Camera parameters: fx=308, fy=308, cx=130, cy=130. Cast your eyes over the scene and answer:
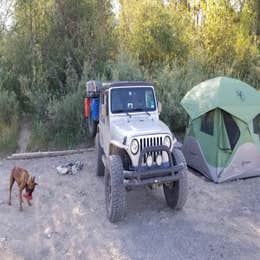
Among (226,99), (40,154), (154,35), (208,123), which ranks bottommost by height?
(40,154)

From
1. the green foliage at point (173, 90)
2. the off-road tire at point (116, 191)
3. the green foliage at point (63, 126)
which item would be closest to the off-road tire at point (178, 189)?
the off-road tire at point (116, 191)

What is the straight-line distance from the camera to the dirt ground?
3.51 meters

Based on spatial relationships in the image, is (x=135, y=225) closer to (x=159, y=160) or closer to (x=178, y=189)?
(x=178, y=189)

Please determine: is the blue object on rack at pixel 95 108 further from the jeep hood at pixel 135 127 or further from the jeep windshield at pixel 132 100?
the jeep hood at pixel 135 127

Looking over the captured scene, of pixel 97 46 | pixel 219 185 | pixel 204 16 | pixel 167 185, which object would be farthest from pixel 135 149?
pixel 204 16

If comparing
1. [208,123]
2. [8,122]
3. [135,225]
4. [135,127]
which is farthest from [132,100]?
[8,122]

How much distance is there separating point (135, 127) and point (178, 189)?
1.05m

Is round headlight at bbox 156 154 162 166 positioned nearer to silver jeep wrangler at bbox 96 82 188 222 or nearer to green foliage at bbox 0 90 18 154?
silver jeep wrangler at bbox 96 82 188 222

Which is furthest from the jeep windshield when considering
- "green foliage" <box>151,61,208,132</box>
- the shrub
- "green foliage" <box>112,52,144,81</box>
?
the shrub

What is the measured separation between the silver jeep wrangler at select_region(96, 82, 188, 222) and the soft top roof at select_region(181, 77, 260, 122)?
1.45 meters

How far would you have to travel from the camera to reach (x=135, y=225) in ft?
13.5

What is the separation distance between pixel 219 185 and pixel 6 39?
22.7 ft

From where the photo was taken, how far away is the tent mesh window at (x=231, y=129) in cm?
568

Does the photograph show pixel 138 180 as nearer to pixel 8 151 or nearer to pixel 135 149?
pixel 135 149
